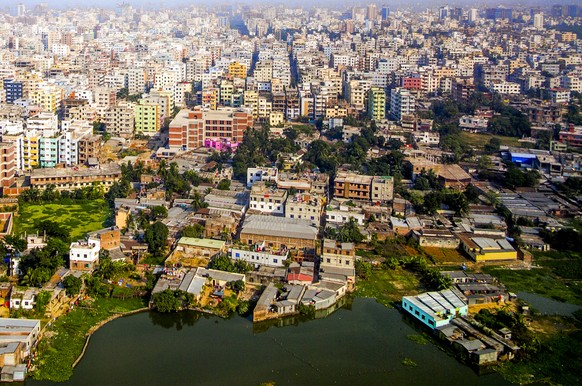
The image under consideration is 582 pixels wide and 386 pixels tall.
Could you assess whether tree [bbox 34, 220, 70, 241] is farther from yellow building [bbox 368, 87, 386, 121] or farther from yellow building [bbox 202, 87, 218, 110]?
yellow building [bbox 368, 87, 386, 121]

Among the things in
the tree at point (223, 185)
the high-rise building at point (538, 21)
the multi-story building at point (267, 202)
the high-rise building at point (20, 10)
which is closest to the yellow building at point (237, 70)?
the tree at point (223, 185)

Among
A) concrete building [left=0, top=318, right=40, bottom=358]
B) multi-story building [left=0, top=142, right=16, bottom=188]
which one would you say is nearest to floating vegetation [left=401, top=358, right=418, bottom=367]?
concrete building [left=0, top=318, right=40, bottom=358]

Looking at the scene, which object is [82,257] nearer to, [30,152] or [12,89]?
[30,152]

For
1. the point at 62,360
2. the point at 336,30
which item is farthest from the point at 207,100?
the point at 336,30

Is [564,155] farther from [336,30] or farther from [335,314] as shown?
[336,30]

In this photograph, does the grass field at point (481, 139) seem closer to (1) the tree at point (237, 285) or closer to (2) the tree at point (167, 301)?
(1) the tree at point (237, 285)

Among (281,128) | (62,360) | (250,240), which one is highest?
(281,128)
